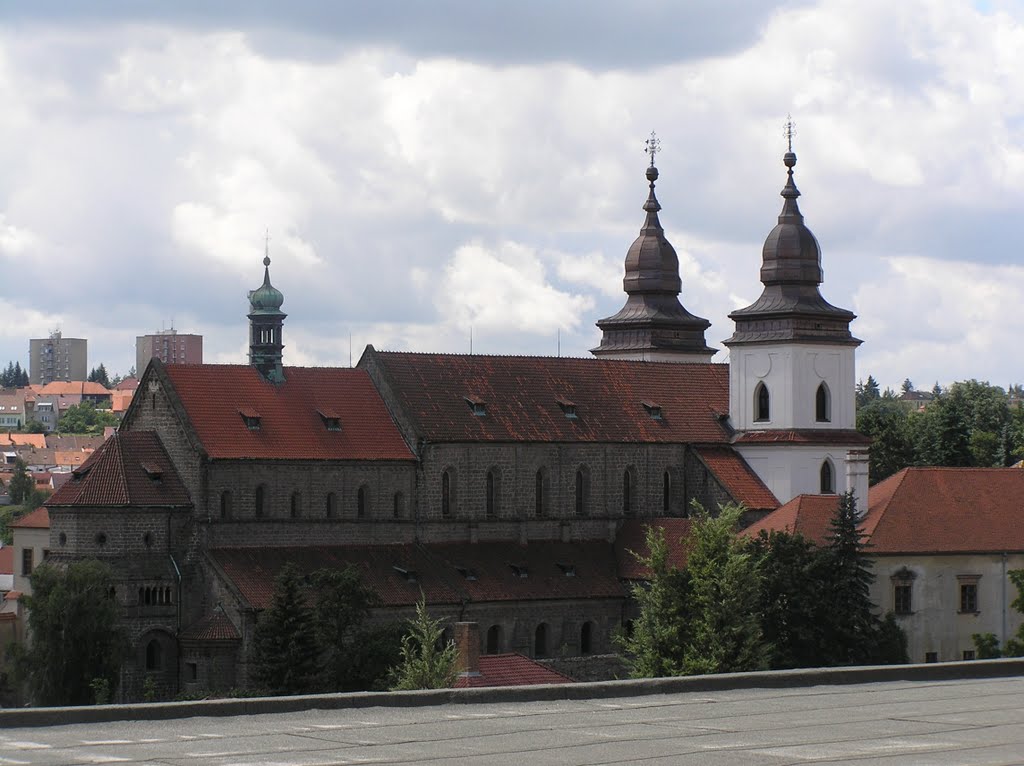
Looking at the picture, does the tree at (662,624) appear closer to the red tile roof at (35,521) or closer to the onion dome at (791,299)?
the onion dome at (791,299)

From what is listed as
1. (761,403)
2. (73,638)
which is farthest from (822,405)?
(73,638)

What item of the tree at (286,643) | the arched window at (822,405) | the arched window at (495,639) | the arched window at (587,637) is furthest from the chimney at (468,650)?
the arched window at (822,405)

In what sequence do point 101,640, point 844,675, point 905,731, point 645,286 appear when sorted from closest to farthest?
point 905,731 → point 844,675 → point 101,640 → point 645,286

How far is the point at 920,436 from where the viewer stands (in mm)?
128375

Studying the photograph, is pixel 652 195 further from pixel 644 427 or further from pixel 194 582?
pixel 194 582

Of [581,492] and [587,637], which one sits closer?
[587,637]

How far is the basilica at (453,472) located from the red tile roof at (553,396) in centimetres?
10

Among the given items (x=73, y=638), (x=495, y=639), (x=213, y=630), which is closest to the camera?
(x=73, y=638)

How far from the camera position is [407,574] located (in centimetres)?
7981

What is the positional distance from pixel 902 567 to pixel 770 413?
14044 millimetres

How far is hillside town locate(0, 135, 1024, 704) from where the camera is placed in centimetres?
7362

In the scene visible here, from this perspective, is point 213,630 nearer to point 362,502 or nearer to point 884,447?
point 362,502

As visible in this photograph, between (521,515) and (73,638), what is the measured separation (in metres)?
20.4

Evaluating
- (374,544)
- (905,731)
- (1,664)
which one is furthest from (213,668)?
(905,731)
